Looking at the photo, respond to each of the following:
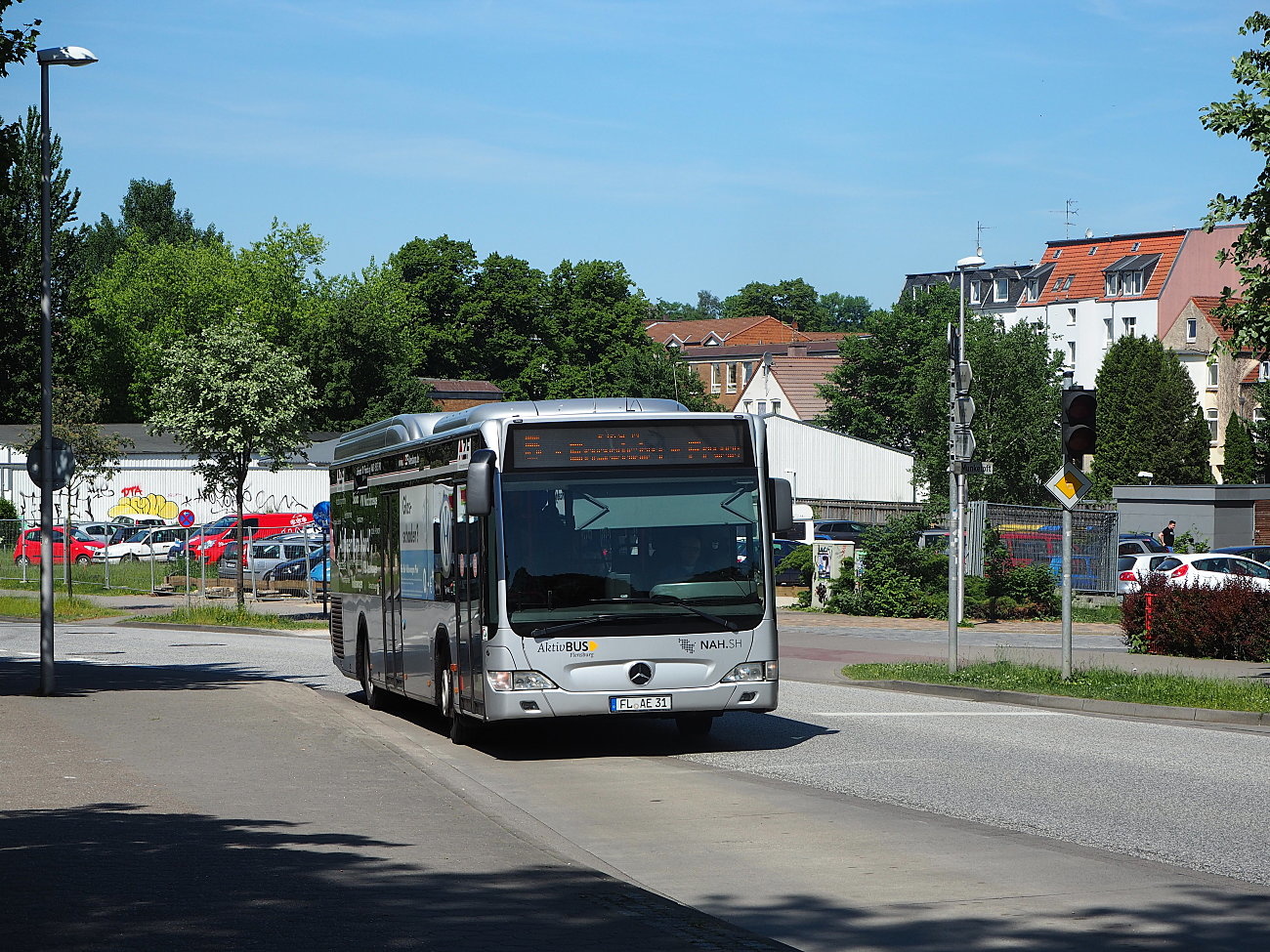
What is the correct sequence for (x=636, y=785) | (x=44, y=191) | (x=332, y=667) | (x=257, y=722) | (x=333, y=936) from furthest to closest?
(x=332, y=667)
(x=44, y=191)
(x=257, y=722)
(x=636, y=785)
(x=333, y=936)

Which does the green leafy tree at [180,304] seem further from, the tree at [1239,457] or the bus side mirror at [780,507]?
the bus side mirror at [780,507]

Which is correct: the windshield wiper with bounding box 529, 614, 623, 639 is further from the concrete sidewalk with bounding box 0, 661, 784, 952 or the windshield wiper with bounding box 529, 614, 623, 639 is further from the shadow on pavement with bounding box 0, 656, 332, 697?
the shadow on pavement with bounding box 0, 656, 332, 697

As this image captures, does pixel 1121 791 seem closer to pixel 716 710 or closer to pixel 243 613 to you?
pixel 716 710

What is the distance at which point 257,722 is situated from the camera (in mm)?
15398

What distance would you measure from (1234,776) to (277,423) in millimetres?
27260

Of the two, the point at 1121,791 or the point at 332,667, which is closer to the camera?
the point at 1121,791

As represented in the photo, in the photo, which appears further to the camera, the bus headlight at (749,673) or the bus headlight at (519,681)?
the bus headlight at (749,673)

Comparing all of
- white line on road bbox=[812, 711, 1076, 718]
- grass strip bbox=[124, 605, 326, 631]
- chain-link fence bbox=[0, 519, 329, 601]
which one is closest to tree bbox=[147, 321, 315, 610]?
grass strip bbox=[124, 605, 326, 631]

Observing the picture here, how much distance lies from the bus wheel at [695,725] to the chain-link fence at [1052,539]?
900 inches

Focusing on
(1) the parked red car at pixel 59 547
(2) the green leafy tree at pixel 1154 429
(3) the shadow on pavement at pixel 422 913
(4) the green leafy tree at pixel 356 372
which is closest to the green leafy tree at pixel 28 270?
(1) the parked red car at pixel 59 547

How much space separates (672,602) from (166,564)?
44125mm

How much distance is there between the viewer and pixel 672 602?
13141 millimetres

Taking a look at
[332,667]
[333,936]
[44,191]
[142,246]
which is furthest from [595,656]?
[142,246]

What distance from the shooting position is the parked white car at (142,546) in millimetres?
60653
